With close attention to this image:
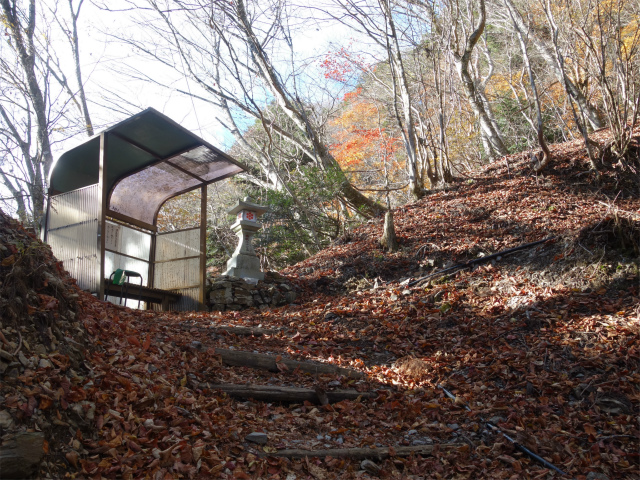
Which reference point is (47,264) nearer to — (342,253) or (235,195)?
(342,253)

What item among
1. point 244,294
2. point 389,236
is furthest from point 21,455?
point 389,236

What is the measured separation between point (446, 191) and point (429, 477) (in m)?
9.27

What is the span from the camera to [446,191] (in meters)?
11.5

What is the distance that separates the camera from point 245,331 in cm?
588

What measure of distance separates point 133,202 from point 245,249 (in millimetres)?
2397

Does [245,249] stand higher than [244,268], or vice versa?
[245,249]

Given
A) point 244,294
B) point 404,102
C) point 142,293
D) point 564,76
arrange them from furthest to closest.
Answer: point 404,102, point 244,294, point 564,76, point 142,293

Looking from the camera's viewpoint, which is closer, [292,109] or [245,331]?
[245,331]

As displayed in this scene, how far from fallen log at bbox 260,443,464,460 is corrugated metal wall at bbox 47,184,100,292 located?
4842 mm

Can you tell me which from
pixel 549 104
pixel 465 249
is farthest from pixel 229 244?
pixel 549 104

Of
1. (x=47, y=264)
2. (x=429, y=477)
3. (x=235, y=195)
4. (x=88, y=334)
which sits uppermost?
(x=235, y=195)

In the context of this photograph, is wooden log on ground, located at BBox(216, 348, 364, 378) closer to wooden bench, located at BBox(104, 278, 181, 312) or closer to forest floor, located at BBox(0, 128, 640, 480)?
forest floor, located at BBox(0, 128, 640, 480)

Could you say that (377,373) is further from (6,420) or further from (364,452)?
(6,420)

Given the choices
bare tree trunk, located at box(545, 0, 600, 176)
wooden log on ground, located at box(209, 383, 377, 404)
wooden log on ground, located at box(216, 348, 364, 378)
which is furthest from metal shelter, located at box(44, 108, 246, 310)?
bare tree trunk, located at box(545, 0, 600, 176)
